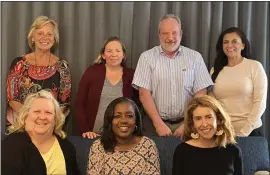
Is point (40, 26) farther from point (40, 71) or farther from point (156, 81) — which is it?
point (156, 81)

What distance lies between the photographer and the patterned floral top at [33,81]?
313 cm

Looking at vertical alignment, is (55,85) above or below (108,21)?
below

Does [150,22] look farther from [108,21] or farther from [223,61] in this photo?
[223,61]

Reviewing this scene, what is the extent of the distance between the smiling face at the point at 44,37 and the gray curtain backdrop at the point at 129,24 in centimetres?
32

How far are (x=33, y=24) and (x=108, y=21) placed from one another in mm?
642

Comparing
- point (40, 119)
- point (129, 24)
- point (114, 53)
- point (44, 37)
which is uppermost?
point (129, 24)

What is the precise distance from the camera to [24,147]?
2371 millimetres

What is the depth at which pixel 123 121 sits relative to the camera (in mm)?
2463

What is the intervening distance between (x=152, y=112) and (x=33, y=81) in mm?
933

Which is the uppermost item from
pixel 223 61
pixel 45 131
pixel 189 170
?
pixel 223 61

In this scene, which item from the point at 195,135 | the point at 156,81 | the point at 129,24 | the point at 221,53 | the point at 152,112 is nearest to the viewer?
the point at 195,135

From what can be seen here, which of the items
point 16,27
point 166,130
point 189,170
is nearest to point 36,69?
point 16,27

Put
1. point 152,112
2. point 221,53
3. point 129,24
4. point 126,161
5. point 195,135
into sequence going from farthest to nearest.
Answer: point 129,24
point 221,53
point 152,112
point 195,135
point 126,161

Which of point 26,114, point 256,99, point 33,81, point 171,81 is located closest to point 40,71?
point 33,81
